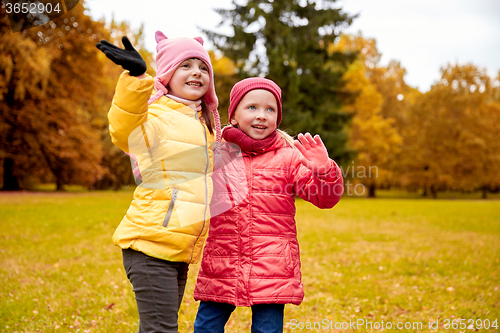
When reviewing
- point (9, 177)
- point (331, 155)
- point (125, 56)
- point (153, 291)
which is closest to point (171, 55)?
point (125, 56)

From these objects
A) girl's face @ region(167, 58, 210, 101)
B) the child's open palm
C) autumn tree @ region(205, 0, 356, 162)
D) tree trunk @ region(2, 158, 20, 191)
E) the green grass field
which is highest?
autumn tree @ region(205, 0, 356, 162)

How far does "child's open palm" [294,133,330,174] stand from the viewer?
2.07m

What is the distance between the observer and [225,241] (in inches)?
85.7

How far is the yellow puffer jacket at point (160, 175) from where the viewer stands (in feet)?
5.74

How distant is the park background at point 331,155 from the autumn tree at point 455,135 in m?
0.11

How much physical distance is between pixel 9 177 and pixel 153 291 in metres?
20.7

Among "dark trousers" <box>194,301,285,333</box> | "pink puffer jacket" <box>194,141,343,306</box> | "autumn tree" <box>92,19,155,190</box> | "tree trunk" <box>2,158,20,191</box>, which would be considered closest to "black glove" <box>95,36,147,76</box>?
"pink puffer jacket" <box>194,141,343,306</box>

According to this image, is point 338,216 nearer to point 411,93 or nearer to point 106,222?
point 106,222

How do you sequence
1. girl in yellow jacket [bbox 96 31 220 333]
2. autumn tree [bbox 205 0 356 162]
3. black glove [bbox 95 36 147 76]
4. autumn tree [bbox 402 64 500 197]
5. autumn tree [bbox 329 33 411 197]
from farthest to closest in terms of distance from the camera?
autumn tree [bbox 402 64 500 197] → autumn tree [bbox 329 33 411 197] → autumn tree [bbox 205 0 356 162] → girl in yellow jacket [bbox 96 31 220 333] → black glove [bbox 95 36 147 76]

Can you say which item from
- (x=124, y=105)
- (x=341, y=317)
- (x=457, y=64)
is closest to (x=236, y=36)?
(x=341, y=317)

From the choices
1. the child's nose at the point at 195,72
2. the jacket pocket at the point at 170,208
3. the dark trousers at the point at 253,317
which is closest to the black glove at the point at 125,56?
the child's nose at the point at 195,72

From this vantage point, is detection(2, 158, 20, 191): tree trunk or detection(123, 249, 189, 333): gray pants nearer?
detection(123, 249, 189, 333): gray pants

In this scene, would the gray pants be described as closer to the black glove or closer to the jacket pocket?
the jacket pocket

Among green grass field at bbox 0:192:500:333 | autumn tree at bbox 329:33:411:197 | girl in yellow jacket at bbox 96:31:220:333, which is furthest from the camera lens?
autumn tree at bbox 329:33:411:197
